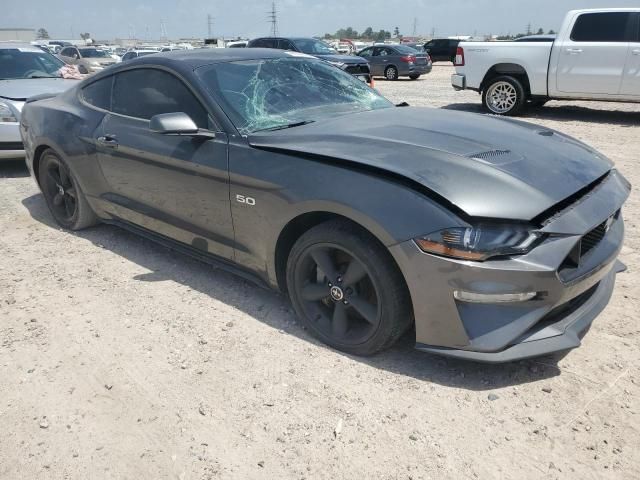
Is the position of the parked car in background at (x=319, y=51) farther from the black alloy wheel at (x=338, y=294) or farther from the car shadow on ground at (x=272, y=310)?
the black alloy wheel at (x=338, y=294)

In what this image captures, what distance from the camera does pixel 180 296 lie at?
12.1ft

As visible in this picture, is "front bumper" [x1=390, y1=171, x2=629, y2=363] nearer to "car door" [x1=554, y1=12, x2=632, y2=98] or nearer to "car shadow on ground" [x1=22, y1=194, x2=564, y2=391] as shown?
"car shadow on ground" [x1=22, y1=194, x2=564, y2=391]

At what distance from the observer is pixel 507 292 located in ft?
7.78

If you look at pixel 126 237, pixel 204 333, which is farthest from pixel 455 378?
pixel 126 237

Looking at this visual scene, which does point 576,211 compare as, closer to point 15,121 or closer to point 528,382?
point 528,382

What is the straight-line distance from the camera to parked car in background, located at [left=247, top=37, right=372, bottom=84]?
1471 cm

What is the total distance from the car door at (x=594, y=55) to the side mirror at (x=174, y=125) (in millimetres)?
8774

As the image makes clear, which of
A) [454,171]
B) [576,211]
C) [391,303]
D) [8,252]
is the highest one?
→ [454,171]

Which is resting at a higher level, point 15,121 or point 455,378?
point 15,121

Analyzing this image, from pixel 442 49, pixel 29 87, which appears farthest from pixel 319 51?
pixel 442 49

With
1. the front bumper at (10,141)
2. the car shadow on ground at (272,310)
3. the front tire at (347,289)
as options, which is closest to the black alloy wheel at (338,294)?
the front tire at (347,289)

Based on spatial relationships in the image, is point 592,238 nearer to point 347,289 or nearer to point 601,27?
point 347,289

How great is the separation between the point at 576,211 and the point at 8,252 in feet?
14.2

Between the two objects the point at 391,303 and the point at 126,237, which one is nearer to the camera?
the point at 391,303
